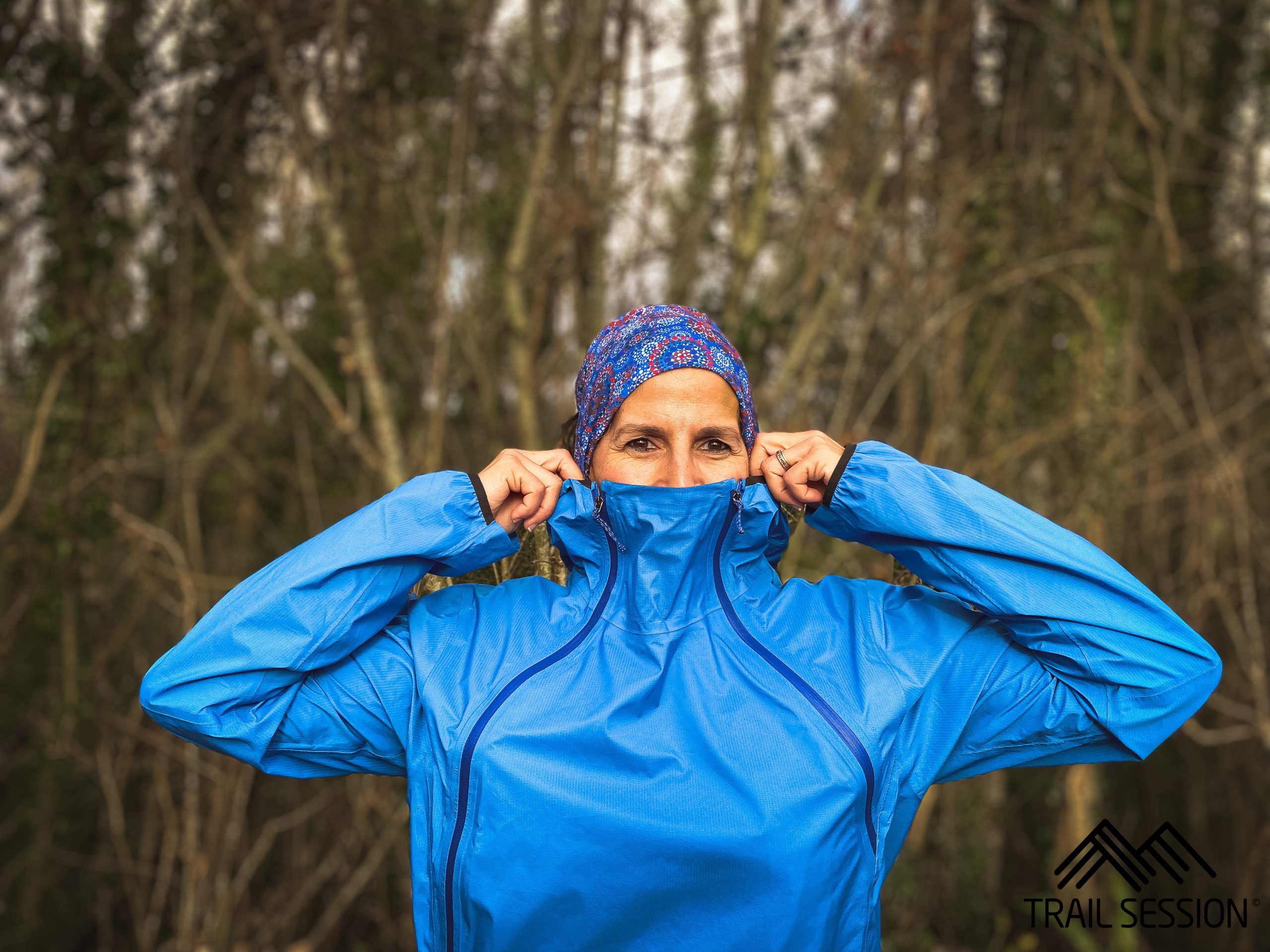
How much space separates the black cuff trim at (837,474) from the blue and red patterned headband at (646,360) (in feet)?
0.69

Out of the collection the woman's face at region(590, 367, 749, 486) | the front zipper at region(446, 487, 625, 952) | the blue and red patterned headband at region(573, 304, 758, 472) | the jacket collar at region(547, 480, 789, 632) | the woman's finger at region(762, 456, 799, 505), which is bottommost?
the front zipper at region(446, 487, 625, 952)

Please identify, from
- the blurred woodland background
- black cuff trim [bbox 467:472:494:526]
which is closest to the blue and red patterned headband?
black cuff trim [bbox 467:472:494:526]

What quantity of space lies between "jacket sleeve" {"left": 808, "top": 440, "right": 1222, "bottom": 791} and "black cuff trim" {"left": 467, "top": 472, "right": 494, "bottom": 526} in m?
0.57

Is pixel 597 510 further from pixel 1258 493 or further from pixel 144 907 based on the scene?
pixel 1258 493

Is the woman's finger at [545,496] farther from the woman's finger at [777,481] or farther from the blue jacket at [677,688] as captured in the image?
the woman's finger at [777,481]

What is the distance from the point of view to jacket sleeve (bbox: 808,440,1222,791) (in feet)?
5.00

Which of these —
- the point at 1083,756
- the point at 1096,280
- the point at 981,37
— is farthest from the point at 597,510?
the point at 981,37

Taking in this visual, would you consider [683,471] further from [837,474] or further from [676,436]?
[837,474]

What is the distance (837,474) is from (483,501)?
1.93 ft

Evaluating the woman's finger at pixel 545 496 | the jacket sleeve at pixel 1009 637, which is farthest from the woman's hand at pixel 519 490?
the jacket sleeve at pixel 1009 637

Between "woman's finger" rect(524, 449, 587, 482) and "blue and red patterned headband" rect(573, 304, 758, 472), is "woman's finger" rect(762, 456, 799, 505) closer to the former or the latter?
"blue and red patterned headband" rect(573, 304, 758, 472)

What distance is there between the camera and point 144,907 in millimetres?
4441

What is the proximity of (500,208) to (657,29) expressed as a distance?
4.46ft

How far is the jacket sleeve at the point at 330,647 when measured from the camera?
152 centimetres
